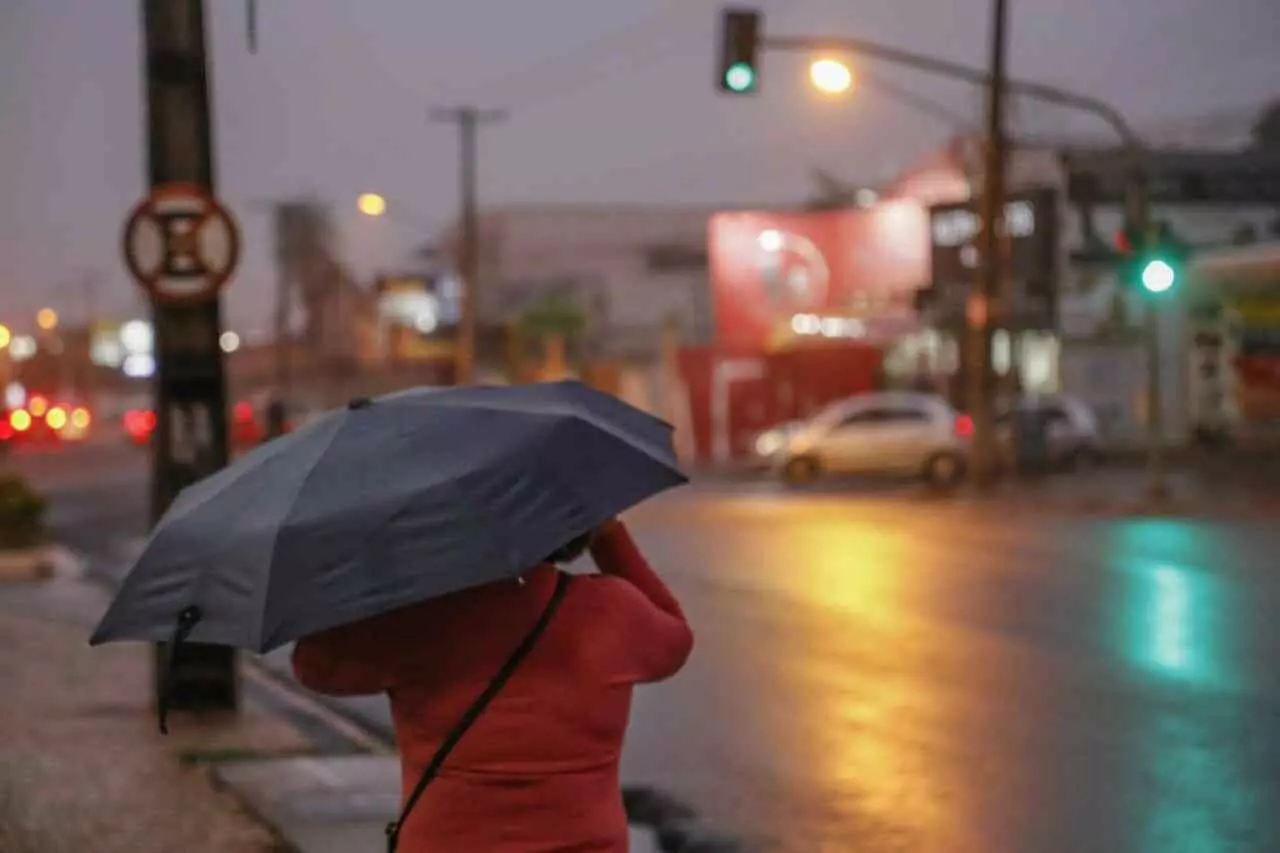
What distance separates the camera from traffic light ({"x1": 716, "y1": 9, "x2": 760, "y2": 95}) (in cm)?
2044

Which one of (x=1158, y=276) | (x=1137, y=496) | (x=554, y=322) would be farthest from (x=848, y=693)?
(x=554, y=322)

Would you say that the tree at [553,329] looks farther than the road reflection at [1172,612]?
Yes

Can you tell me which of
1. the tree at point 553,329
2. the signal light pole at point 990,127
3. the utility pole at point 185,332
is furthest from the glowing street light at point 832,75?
the tree at point 553,329

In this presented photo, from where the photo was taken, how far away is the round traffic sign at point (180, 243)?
9578 mm

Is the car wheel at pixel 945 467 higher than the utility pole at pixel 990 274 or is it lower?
lower

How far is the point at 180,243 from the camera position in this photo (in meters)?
9.65

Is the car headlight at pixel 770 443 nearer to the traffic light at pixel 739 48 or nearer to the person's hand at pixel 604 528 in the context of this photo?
the traffic light at pixel 739 48

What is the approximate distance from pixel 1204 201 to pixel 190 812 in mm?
44677

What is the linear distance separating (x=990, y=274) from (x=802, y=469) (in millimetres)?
8864

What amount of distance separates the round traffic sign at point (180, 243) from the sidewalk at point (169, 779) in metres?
2.25

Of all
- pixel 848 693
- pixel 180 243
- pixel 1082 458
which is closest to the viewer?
pixel 180 243

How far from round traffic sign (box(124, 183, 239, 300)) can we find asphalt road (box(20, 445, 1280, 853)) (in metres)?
3.07

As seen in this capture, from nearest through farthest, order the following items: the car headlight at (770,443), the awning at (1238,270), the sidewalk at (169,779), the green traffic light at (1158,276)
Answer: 1. the sidewalk at (169,779)
2. the green traffic light at (1158,276)
3. the awning at (1238,270)
4. the car headlight at (770,443)

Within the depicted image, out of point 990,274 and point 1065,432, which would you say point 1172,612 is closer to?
point 990,274
